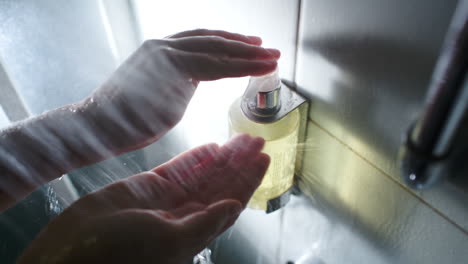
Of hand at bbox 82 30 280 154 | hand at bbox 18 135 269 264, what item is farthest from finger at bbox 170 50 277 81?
hand at bbox 18 135 269 264

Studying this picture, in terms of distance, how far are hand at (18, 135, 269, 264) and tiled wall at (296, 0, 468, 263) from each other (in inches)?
4.7

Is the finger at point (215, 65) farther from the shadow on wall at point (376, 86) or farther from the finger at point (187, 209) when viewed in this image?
the finger at point (187, 209)

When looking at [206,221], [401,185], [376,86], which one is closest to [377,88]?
[376,86]

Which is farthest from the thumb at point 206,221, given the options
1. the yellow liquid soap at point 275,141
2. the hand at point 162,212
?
the yellow liquid soap at point 275,141

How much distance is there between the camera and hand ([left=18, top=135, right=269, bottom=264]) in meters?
0.46

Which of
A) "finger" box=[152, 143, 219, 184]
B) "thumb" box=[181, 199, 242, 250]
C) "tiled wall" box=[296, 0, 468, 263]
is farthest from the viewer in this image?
"finger" box=[152, 143, 219, 184]

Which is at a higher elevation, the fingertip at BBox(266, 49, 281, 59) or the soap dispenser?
the fingertip at BBox(266, 49, 281, 59)

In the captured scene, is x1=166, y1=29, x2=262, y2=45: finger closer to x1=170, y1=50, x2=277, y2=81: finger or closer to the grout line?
x1=170, y1=50, x2=277, y2=81: finger

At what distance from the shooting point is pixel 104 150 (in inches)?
25.7

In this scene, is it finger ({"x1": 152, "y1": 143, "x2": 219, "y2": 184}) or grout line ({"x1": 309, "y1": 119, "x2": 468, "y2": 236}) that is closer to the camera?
grout line ({"x1": 309, "y1": 119, "x2": 468, "y2": 236})

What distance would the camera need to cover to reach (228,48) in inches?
19.3

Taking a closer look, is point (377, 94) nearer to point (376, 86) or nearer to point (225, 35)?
point (376, 86)

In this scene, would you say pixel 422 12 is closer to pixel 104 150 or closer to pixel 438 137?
pixel 438 137

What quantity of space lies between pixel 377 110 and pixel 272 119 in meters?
0.15
